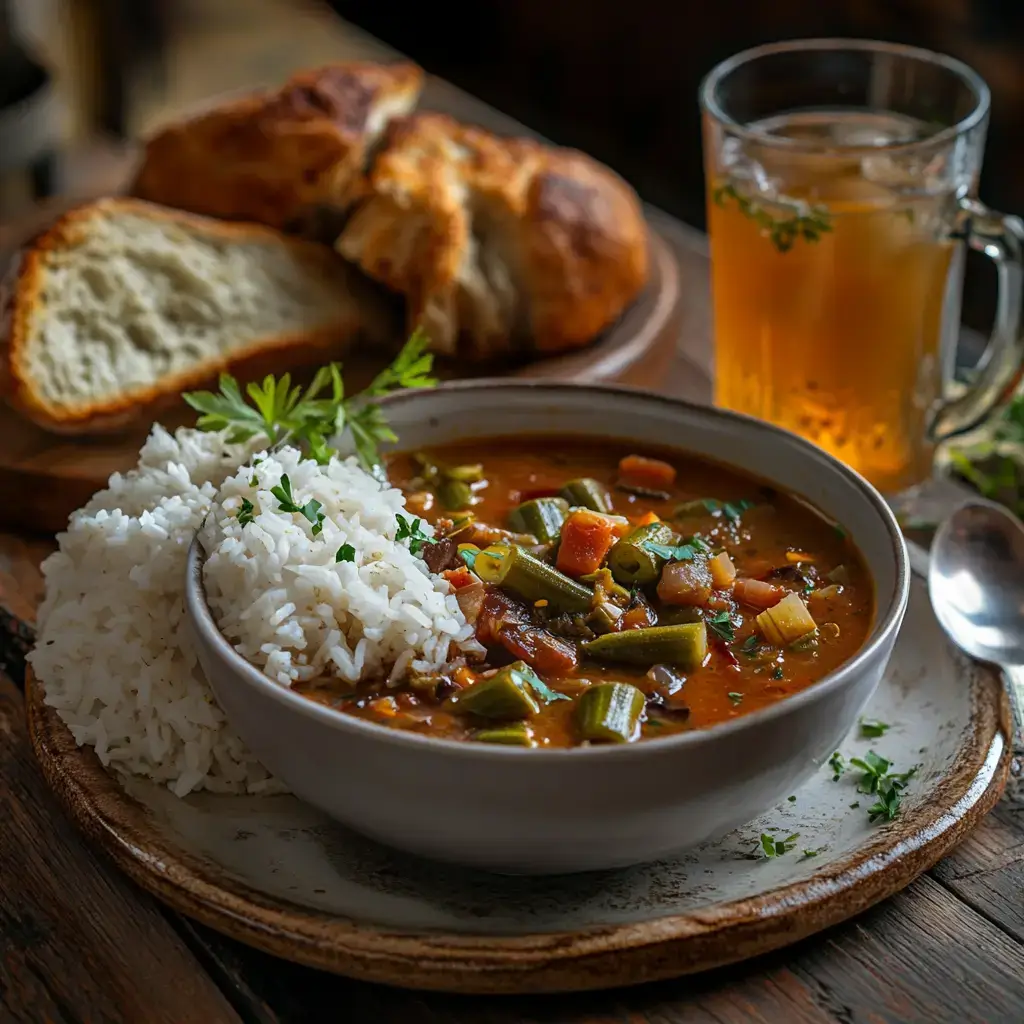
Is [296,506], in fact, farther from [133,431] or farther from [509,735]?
[133,431]

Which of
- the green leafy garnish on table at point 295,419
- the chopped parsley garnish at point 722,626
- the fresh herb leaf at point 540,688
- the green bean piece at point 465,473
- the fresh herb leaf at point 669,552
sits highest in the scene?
the green leafy garnish on table at point 295,419

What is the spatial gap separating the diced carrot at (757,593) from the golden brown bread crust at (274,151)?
1.57 metres

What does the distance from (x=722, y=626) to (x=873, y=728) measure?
1.07 ft

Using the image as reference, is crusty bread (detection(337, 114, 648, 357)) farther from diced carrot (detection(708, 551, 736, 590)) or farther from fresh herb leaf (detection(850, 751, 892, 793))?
fresh herb leaf (detection(850, 751, 892, 793))

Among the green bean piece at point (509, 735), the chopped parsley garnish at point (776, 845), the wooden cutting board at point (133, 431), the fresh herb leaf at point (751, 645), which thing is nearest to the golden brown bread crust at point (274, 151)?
the wooden cutting board at point (133, 431)

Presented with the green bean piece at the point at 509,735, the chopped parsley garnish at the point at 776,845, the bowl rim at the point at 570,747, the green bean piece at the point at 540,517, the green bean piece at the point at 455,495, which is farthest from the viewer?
the green bean piece at the point at 455,495

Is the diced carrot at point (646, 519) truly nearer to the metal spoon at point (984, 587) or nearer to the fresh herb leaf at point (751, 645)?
the fresh herb leaf at point (751, 645)

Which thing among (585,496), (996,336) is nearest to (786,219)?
(996,336)

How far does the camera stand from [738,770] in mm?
1727

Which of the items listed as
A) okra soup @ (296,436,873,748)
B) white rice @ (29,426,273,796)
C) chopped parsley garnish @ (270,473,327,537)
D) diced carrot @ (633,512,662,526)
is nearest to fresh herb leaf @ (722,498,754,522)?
okra soup @ (296,436,873,748)

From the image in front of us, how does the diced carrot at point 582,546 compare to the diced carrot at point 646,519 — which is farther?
the diced carrot at point 646,519

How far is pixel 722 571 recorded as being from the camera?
7.02ft

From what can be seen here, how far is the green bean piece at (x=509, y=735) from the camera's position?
1766 mm

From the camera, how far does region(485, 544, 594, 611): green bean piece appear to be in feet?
6.71
